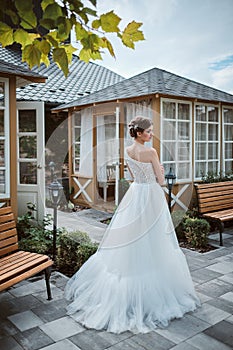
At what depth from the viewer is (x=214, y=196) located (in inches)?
245

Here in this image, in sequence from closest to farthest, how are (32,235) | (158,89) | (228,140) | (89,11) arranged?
1. (89,11)
2. (32,235)
3. (158,89)
4. (228,140)

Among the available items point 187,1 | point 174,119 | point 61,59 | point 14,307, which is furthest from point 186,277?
point 174,119

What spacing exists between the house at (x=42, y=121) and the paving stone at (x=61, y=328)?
2.26m

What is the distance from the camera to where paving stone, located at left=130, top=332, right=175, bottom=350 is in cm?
270

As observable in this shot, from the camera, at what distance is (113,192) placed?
339 inches

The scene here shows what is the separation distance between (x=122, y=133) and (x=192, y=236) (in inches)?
120

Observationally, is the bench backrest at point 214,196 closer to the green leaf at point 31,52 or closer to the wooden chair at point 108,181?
the wooden chair at point 108,181

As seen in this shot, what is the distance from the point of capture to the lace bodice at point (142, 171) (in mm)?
3633

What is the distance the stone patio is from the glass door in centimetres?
187

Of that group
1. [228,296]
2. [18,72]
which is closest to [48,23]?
[228,296]

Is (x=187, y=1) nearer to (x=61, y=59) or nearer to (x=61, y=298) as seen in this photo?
(x=61, y=59)

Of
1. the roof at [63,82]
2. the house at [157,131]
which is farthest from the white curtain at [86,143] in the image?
the roof at [63,82]

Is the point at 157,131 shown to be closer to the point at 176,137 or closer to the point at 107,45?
the point at 176,137

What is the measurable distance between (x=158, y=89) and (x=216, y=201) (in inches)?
90.0
